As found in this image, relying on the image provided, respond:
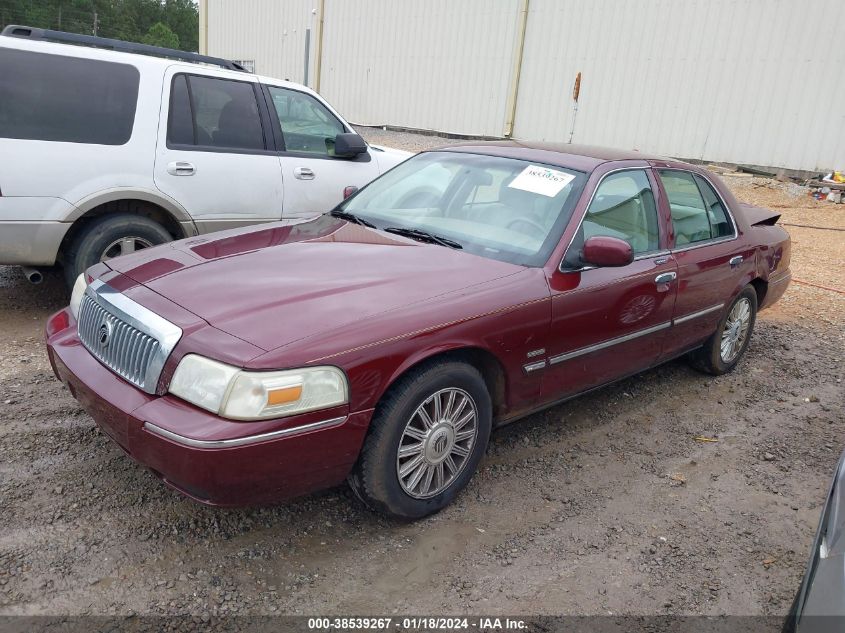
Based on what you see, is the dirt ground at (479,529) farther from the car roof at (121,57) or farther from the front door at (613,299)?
the car roof at (121,57)

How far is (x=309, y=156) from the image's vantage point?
616 centimetres

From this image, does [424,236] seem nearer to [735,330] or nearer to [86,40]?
[735,330]

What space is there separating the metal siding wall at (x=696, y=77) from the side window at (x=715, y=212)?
10.1 m

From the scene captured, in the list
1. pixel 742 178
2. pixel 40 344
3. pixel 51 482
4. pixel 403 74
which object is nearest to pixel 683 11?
pixel 742 178

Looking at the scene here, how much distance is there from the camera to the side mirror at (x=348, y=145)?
20.0 ft

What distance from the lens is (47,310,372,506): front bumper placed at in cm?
254

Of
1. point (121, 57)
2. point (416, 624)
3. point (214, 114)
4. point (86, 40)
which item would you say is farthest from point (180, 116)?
point (416, 624)

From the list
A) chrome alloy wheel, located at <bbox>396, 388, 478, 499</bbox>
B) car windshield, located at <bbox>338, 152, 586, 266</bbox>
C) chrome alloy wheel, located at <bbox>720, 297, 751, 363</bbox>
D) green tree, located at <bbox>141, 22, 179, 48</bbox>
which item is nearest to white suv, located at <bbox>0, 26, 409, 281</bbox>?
car windshield, located at <bbox>338, 152, 586, 266</bbox>

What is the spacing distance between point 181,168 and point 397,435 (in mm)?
3369

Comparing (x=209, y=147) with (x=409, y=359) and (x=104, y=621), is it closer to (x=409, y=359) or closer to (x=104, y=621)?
(x=409, y=359)

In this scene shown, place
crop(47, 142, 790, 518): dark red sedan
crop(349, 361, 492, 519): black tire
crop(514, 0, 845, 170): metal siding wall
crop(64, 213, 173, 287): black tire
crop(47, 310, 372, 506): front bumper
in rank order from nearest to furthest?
crop(47, 310, 372, 506): front bumper → crop(47, 142, 790, 518): dark red sedan → crop(349, 361, 492, 519): black tire → crop(64, 213, 173, 287): black tire → crop(514, 0, 845, 170): metal siding wall

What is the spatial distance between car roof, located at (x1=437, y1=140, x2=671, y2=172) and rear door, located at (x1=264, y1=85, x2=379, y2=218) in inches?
70.4

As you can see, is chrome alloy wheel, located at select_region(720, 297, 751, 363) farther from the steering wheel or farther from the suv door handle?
the steering wheel

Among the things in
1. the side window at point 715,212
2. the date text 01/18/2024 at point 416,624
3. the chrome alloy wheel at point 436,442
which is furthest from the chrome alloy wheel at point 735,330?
the date text 01/18/2024 at point 416,624
